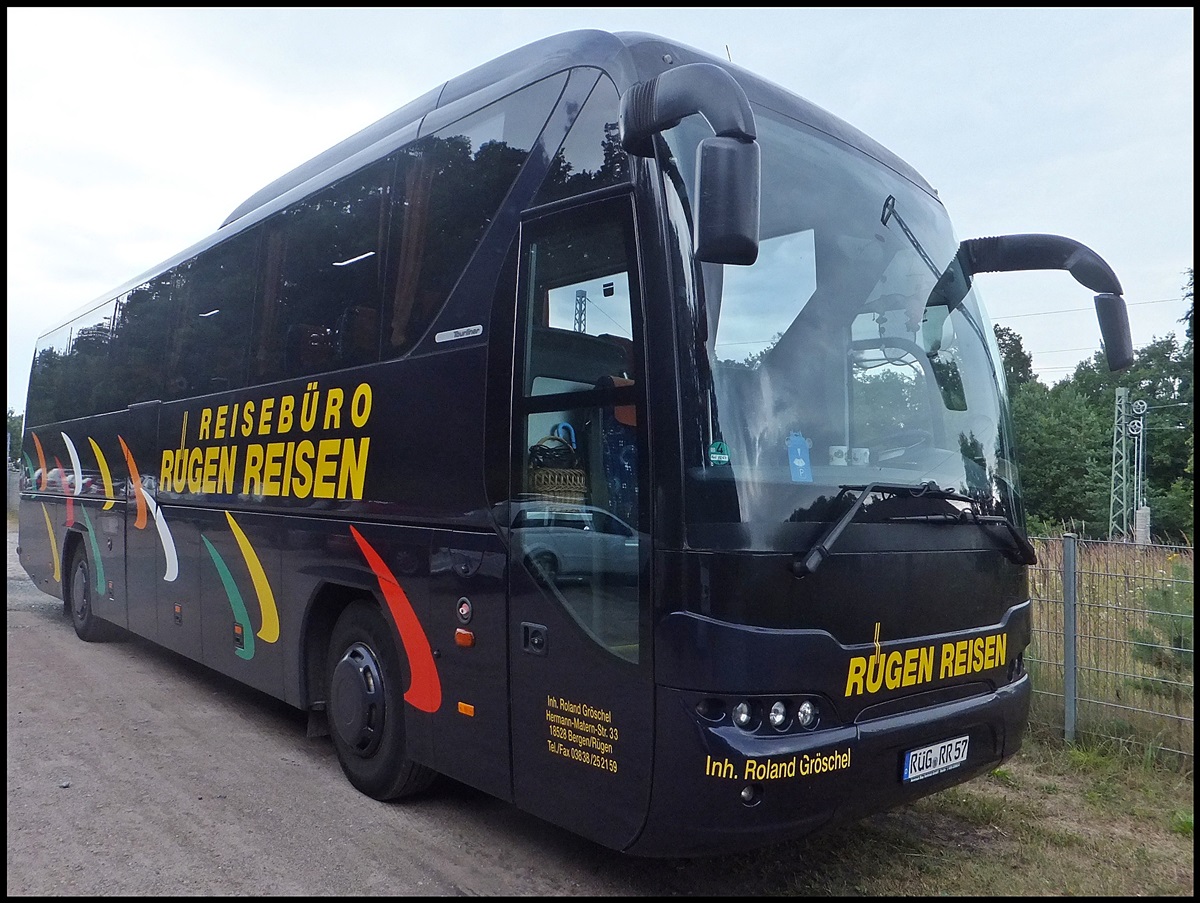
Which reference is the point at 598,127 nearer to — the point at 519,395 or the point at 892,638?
the point at 519,395

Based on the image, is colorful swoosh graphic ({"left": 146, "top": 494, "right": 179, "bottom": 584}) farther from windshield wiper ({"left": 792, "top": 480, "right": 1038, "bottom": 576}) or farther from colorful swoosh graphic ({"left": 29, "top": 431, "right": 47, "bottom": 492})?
windshield wiper ({"left": 792, "top": 480, "right": 1038, "bottom": 576})

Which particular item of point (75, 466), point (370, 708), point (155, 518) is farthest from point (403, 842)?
point (75, 466)

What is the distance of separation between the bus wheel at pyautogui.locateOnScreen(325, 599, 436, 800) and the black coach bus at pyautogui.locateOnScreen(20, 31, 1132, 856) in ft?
0.08

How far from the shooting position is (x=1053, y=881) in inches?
167

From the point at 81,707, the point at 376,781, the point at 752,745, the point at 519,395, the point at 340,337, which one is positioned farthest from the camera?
the point at 81,707

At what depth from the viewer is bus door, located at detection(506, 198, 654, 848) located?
3.66m

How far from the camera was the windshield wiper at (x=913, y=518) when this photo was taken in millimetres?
3547

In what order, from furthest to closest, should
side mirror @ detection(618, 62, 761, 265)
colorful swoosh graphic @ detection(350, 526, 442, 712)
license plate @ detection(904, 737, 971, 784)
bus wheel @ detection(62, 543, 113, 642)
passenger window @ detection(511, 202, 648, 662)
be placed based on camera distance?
bus wheel @ detection(62, 543, 113, 642) < colorful swoosh graphic @ detection(350, 526, 442, 712) < license plate @ detection(904, 737, 971, 784) < passenger window @ detection(511, 202, 648, 662) < side mirror @ detection(618, 62, 761, 265)

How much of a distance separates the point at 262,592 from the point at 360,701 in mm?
1528

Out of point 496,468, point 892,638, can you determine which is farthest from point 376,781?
point 892,638

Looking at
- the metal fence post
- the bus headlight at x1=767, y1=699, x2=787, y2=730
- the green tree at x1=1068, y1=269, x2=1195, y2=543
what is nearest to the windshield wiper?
the bus headlight at x1=767, y1=699, x2=787, y2=730

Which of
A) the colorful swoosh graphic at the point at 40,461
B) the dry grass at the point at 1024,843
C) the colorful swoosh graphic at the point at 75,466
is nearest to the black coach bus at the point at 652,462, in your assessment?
the dry grass at the point at 1024,843

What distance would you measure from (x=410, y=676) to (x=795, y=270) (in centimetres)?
275

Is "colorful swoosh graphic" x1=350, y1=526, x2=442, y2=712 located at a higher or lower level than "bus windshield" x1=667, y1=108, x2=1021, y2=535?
lower
